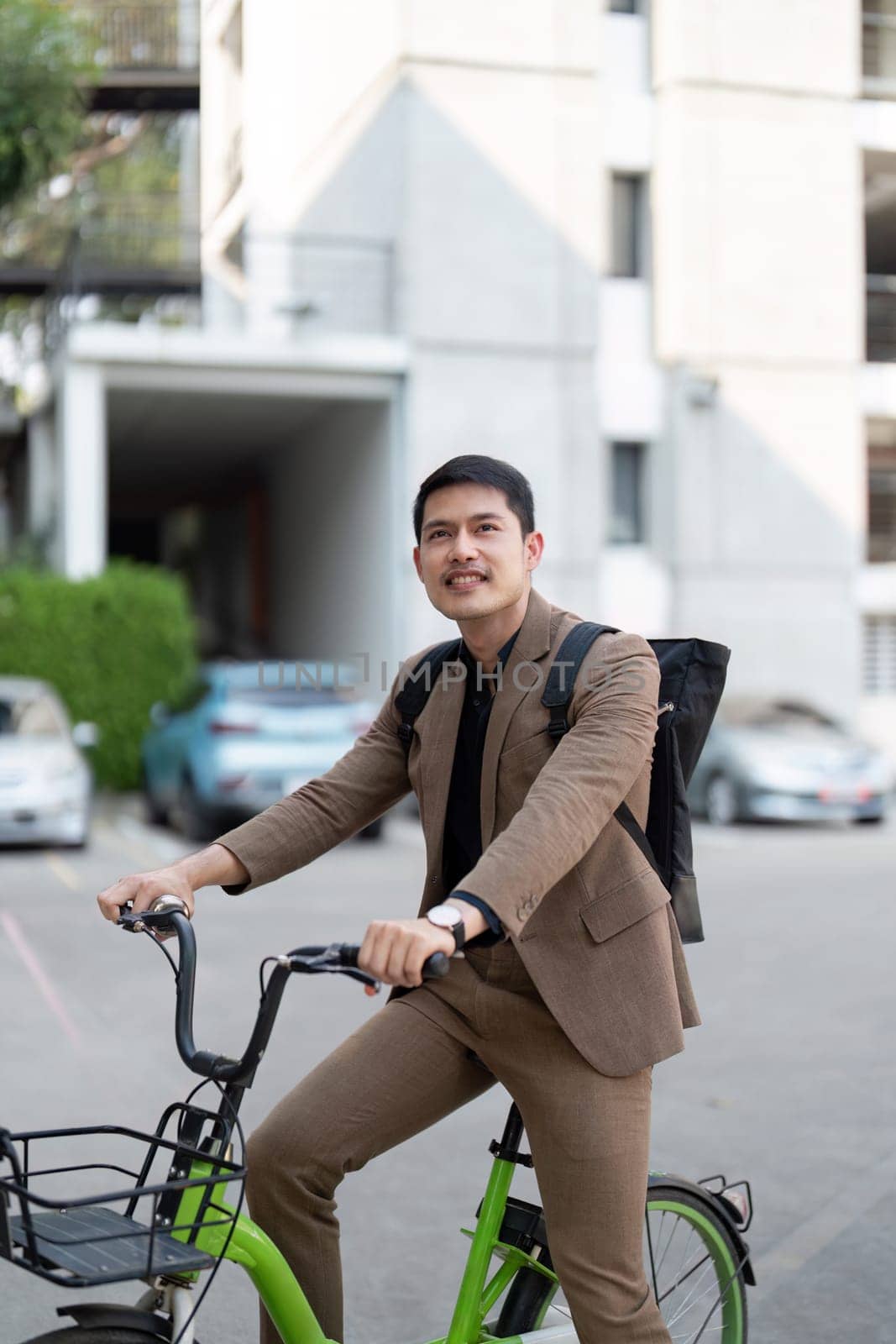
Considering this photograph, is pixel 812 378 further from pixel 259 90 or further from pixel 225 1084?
pixel 225 1084

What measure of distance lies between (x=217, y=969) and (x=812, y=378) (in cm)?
1463

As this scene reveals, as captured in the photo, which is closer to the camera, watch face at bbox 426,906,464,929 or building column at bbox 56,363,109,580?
watch face at bbox 426,906,464,929

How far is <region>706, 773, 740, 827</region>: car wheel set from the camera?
1556 centimetres

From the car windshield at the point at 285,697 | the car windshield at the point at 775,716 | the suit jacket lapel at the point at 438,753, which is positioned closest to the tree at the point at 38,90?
the car windshield at the point at 285,697

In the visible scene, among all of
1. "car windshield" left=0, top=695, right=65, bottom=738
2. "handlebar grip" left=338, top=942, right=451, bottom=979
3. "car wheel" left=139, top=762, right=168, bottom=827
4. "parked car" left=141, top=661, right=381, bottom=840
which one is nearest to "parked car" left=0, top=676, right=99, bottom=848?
"car windshield" left=0, top=695, right=65, bottom=738

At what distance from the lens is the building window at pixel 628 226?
20266 mm

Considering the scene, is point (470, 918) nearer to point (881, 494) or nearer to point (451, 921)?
point (451, 921)

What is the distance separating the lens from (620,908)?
103 inches

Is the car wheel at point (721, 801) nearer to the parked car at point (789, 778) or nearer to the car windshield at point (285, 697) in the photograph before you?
the parked car at point (789, 778)

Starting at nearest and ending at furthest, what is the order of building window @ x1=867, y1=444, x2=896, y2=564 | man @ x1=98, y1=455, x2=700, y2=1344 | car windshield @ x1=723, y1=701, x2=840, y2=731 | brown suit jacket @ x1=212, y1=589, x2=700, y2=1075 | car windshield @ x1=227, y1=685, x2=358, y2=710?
brown suit jacket @ x1=212, y1=589, x2=700, y2=1075 → man @ x1=98, y1=455, x2=700, y2=1344 → car windshield @ x1=227, y1=685, x2=358, y2=710 → car windshield @ x1=723, y1=701, x2=840, y2=731 → building window @ x1=867, y1=444, x2=896, y2=564

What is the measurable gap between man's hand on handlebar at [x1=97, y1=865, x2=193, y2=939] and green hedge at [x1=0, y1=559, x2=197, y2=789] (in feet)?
48.5

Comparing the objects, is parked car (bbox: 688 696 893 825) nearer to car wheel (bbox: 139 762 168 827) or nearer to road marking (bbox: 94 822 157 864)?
car wheel (bbox: 139 762 168 827)

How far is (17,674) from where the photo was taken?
17047mm

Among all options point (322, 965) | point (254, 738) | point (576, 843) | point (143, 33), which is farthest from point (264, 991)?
point (254, 738)
